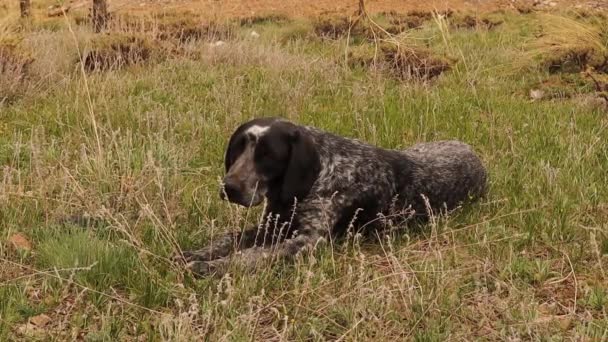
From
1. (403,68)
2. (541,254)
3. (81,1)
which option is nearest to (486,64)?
(403,68)

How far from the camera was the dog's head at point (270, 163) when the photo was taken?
4211 mm

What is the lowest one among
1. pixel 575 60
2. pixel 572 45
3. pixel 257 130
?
pixel 575 60

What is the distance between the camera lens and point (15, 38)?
368 inches

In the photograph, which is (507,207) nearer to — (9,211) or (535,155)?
(535,155)

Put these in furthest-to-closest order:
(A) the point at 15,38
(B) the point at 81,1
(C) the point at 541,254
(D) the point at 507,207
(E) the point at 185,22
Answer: (B) the point at 81,1, (E) the point at 185,22, (A) the point at 15,38, (D) the point at 507,207, (C) the point at 541,254

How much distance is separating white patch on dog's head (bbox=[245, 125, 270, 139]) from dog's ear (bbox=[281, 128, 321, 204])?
0.17 m

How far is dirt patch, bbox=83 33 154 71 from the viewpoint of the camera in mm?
10148

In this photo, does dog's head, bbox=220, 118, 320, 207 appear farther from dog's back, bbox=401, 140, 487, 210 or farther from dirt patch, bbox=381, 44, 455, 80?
dirt patch, bbox=381, 44, 455, 80

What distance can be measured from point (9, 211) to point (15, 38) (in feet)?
18.4

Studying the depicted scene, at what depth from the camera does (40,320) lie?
3.35 meters

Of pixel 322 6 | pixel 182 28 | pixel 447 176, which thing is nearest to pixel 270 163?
pixel 447 176

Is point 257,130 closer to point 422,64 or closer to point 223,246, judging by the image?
point 223,246

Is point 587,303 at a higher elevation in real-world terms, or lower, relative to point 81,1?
higher

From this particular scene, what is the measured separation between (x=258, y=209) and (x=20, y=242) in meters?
1.64
